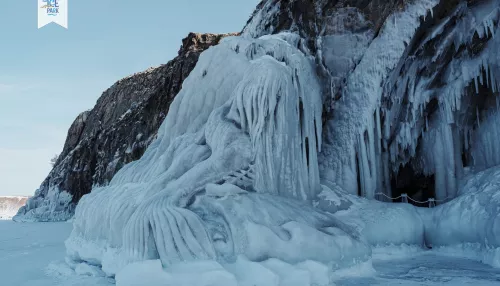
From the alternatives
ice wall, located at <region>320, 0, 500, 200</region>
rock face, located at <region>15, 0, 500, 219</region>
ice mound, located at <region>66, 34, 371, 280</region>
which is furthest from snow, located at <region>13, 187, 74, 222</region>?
ice wall, located at <region>320, 0, 500, 200</region>

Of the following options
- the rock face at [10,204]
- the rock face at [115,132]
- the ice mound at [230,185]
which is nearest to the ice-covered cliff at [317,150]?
the ice mound at [230,185]

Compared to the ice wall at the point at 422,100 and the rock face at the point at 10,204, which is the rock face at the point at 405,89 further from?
the rock face at the point at 10,204

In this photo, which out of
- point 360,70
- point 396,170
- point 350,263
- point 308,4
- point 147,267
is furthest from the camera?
point 308,4

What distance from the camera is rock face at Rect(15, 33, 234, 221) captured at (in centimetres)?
2523

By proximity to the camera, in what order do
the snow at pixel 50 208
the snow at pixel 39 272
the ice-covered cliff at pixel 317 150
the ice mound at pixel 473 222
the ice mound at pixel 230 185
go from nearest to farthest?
the ice mound at pixel 230 185 < the ice-covered cliff at pixel 317 150 < the snow at pixel 39 272 < the ice mound at pixel 473 222 < the snow at pixel 50 208

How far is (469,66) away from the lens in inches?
359

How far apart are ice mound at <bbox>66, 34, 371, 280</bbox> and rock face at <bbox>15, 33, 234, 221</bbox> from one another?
15426 mm

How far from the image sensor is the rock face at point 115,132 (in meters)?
25.2

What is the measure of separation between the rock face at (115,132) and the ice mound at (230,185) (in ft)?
50.6

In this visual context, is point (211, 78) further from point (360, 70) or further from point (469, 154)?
point (469, 154)

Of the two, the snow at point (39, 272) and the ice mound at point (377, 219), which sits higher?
the ice mound at point (377, 219)

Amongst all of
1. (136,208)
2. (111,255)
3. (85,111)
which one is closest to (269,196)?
(136,208)

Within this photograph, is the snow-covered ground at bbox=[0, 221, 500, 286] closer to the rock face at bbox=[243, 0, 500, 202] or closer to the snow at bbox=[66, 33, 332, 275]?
the snow at bbox=[66, 33, 332, 275]

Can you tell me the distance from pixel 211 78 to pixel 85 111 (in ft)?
114
